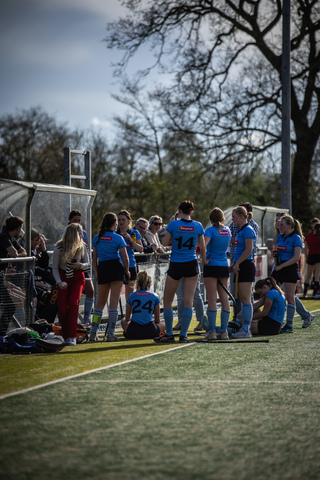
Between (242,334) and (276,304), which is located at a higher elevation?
(276,304)

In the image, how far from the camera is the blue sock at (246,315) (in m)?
10.1

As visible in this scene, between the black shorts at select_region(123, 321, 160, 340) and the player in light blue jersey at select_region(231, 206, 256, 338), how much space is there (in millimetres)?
1193

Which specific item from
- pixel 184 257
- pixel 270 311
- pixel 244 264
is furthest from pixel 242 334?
pixel 184 257

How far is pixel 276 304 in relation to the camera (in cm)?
1047

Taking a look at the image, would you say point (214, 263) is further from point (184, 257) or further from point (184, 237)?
point (184, 237)

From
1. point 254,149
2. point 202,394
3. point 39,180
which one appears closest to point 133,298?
point 202,394

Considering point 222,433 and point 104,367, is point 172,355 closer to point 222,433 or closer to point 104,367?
point 104,367

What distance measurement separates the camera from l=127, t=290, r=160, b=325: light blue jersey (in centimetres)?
987

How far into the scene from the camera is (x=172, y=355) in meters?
8.43

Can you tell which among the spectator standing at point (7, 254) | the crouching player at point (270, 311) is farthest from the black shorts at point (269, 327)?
the spectator standing at point (7, 254)

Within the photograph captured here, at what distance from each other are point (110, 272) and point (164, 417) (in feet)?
15.6

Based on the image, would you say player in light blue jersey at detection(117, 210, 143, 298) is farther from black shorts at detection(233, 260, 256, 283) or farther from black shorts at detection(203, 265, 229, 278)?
black shorts at detection(233, 260, 256, 283)

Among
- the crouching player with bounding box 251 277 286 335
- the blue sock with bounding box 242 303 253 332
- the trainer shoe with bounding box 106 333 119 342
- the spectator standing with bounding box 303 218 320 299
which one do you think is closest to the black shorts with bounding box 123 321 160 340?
the trainer shoe with bounding box 106 333 119 342

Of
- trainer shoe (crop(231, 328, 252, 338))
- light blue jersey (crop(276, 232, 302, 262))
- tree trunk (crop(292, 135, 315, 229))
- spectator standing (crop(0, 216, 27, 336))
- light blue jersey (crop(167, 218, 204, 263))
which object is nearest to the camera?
spectator standing (crop(0, 216, 27, 336))
